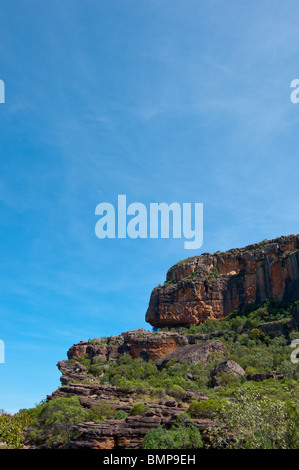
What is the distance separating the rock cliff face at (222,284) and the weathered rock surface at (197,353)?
26255mm

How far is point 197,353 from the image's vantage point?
222ft

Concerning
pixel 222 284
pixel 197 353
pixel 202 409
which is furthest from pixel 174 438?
pixel 222 284

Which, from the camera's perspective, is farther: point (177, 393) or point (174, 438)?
point (177, 393)

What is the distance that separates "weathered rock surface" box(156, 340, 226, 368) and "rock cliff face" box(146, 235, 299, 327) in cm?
2626

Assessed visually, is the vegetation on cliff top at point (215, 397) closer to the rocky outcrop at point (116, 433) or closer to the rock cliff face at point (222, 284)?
the rocky outcrop at point (116, 433)

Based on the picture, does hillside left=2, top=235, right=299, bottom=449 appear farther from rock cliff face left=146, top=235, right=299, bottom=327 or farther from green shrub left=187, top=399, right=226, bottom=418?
rock cliff face left=146, top=235, right=299, bottom=327

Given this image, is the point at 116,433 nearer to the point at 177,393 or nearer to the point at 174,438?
the point at 174,438

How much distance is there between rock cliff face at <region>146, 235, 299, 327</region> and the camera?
3578 inches

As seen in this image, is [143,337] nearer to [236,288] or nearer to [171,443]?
[236,288]

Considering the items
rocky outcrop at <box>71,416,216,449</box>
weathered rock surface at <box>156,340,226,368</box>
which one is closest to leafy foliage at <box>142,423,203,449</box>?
rocky outcrop at <box>71,416,216,449</box>

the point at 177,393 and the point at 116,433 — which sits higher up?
the point at 177,393

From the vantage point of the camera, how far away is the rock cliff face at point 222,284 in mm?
90875

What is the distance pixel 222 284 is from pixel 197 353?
37.3 m
